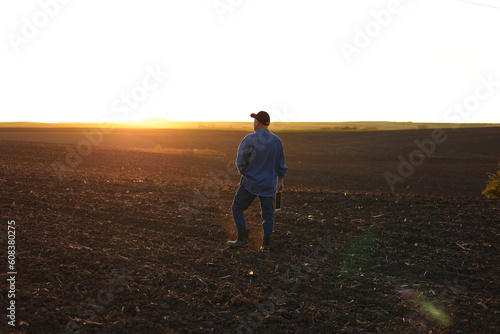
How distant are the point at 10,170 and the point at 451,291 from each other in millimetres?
11550

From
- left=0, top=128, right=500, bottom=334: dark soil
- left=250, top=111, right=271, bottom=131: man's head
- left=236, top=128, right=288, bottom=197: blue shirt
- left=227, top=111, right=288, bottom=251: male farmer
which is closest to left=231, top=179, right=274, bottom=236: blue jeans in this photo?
left=227, top=111, right=288, bottom=251: male farmer

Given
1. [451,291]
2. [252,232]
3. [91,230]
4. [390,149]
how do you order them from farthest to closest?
1. [390,149]
2. [252,232]
3. [91,230]
4. [451,291]

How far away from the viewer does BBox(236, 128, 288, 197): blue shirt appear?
5961 millimetres

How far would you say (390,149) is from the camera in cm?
4381

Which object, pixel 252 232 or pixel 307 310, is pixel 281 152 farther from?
pixel 307 310

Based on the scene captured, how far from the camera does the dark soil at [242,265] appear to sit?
4.19 meters

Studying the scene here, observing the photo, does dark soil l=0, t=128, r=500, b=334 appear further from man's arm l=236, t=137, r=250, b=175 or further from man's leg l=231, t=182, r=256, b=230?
man's arm l=236, t=137, r=250, b=175

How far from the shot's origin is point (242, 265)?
5543mm

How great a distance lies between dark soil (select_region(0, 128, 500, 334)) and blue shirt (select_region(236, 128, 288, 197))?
3.45 ft

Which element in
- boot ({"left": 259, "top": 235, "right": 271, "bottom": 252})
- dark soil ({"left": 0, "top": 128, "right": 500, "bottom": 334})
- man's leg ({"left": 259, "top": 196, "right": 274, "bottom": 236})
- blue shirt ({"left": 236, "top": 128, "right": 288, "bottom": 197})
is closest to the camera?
dark soil ({"left": 0, "top": 128, "right": 500, "bottom": 334})

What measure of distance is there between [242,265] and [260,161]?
1.58 metres

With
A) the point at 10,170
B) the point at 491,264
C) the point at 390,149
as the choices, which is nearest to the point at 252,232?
the point at 491,264

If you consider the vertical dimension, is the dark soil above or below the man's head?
below
